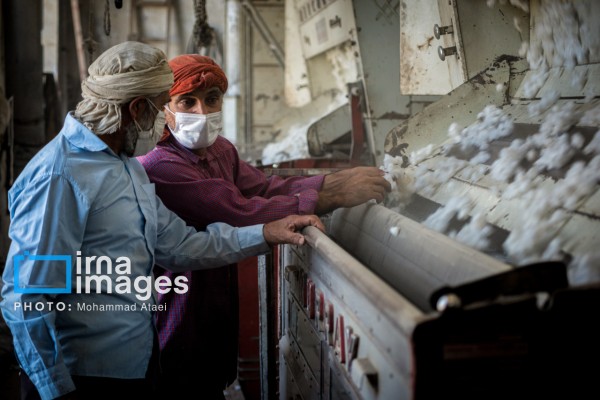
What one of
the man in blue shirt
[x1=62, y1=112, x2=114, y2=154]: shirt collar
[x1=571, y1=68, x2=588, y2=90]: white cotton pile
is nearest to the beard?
the man in blue shirt

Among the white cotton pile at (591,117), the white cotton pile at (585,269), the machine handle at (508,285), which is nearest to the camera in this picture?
the machine handle at (508,285)

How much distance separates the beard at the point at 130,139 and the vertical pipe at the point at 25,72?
10.2 feet

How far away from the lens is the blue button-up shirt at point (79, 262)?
150 centimetres

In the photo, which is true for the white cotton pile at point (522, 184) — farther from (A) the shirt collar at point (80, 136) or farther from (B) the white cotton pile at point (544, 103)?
(A) the shirt collar at point (80, 136)

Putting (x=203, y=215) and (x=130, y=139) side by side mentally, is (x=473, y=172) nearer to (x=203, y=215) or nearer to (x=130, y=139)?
(x=203, y=215)

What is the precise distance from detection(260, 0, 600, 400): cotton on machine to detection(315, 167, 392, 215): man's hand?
0.05 metres

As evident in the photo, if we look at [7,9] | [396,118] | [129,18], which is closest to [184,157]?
[396,118]

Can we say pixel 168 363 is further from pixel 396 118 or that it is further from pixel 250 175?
pixel 396 118

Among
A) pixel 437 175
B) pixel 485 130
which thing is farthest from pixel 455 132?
pixel 437 175

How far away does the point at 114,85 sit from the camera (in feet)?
5.42

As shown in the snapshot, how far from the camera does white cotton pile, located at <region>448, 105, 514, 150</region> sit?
2078 millimetres

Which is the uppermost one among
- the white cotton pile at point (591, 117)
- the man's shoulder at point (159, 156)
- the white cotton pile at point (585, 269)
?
the white cotton pile at point (591, 117)

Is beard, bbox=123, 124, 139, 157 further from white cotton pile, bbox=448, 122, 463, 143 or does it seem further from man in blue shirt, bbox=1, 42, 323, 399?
white cotton pile, bbox=448, 122, 463, 143

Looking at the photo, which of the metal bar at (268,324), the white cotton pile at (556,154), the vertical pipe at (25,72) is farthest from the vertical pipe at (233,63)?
the white cotton pile at (556,154)
